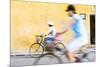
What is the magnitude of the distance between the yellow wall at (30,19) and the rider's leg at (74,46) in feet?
0.23

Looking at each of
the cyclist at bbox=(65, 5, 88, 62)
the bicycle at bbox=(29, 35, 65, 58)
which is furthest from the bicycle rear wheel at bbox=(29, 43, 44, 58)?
the cyclist at bbox=(65, 5, 88, 62)

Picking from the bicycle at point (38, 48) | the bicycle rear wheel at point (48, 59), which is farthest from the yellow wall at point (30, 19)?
the bicycle rear wheel at point (48, 59)

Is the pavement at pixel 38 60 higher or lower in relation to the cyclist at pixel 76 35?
lower

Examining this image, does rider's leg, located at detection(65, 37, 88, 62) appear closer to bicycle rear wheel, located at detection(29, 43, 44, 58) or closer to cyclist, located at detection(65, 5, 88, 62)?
cyclist, located at detection(65, 5, 88, 62)

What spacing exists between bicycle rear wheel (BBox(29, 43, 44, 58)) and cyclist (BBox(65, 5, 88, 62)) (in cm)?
25

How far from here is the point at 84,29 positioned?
2.07 m

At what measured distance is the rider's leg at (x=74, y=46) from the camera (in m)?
2.02

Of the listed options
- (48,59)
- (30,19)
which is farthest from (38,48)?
(30,19)

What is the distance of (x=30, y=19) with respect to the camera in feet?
6.21

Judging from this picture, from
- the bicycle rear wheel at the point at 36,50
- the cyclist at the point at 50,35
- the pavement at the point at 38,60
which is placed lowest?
the pavement at the point at 38,60

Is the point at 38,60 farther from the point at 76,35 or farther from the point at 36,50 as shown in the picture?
the point at 76,35

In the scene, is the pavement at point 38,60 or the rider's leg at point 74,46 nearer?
the pavement at point 38,60

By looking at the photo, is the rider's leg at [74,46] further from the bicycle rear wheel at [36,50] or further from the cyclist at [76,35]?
the bicycle rear wheel at [36,50]

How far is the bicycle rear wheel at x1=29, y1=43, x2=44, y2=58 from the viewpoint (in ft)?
6.23
